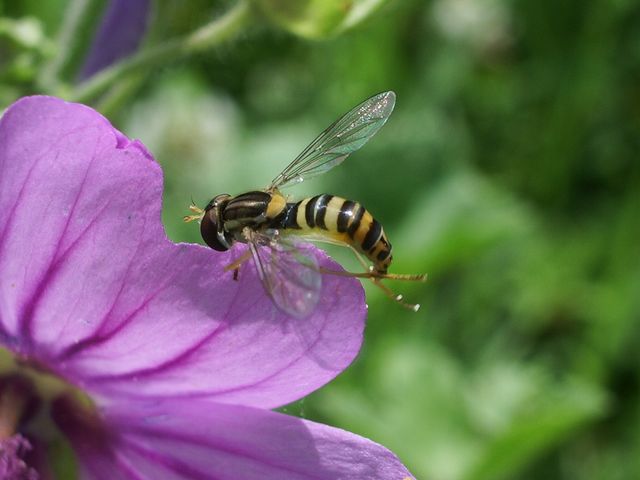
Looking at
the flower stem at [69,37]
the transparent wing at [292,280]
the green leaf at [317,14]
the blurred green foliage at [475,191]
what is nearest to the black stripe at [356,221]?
the transparent wing at [292,280]

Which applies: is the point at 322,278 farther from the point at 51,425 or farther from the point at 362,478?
the point at 51,425

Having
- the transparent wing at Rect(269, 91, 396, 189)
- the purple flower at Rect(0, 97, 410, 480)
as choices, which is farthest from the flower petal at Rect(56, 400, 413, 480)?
the transparent wing at Rect(269, 91, 396, 189)

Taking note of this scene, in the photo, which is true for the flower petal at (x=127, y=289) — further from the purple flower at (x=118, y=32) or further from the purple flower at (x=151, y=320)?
the purple flower at (x=118, y=32)

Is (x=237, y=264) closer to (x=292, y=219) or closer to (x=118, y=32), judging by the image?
(x=292, y=219)

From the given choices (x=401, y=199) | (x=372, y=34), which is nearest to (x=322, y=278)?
(x=401, y=199)

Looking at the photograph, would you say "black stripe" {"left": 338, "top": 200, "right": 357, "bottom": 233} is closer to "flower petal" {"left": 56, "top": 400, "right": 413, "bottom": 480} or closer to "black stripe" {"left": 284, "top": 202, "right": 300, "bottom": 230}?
"black stripe" {"left": 284, "top": 202, "right": 300, "bottom": 230}

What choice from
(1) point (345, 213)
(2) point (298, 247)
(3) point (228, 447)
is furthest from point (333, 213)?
(3) point (228, 447)

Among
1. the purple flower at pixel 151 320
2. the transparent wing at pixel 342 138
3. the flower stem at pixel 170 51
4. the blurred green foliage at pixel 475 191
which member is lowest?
the purple flower at pixel 151 320
